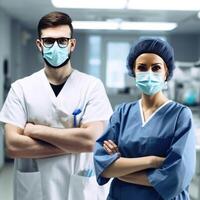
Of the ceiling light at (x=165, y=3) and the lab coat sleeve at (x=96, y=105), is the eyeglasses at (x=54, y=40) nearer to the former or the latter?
the lab coat sleeve at (x=96, y=105)

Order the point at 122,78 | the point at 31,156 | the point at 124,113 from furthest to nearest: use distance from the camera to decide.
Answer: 1. the point at 122,78
2. the point at 31,156
3. the point at 124,113

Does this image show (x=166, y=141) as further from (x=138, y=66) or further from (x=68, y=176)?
(x=68, y=176)

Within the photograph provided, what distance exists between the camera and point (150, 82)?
4.34ft

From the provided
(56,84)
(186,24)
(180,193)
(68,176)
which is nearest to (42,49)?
(56,84)

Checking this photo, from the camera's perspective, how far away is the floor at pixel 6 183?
3984 mm

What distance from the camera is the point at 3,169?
537 cm

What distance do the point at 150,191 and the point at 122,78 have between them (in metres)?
7.45

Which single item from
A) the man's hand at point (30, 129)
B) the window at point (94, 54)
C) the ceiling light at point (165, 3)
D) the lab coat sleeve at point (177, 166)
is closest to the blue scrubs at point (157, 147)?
the lab coat sleeve at point (177, 166)

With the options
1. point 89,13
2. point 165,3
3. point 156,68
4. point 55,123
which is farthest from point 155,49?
point 89,13

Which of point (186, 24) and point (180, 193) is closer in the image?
point (180, 193)

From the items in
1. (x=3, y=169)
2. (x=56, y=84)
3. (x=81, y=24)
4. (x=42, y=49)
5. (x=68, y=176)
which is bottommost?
(x=3, y=169)

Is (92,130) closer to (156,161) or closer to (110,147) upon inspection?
(110,147)

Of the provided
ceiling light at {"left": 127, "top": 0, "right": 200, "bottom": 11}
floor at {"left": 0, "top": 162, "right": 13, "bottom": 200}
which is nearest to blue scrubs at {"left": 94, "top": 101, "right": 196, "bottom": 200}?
ceiling light at {"left": 127, "top": 0, "right": 200, "bottom": 11}

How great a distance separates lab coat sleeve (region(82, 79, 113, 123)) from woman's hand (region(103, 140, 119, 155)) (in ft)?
0.76
